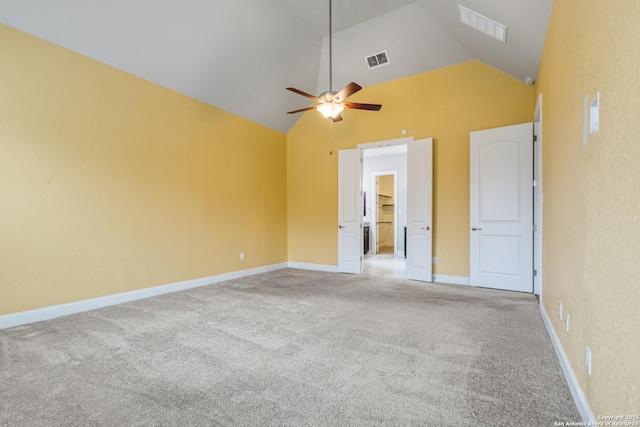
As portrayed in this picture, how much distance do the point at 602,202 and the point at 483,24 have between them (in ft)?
10.1

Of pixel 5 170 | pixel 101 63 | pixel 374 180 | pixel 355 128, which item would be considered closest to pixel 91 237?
pixel 5 170

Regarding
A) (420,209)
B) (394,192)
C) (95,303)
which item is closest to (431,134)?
(420,209)

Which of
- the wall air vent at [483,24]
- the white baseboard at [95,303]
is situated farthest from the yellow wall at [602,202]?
the white baseboard at [95,303]

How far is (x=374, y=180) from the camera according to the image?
28.7 feet

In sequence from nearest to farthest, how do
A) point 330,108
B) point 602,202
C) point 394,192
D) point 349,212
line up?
point 602,202
point 330,108
point 349,212
point 394,192

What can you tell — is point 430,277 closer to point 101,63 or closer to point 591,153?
point 591,153

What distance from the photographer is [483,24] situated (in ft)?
11.3

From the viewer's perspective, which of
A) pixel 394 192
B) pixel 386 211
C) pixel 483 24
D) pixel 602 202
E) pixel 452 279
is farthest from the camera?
pixel 386 211

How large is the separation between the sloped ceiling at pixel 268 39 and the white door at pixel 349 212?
1453 mm

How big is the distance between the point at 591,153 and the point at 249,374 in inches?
91.8

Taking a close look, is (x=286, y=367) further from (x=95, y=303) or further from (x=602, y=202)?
(x=95, y=303)

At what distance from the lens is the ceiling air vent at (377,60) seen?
197 inches

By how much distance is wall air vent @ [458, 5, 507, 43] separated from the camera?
330 cm

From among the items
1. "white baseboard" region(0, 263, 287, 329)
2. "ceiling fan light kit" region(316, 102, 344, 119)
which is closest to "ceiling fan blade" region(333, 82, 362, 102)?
"ceiling fan light kit" region(316, 102, 344, 119)
